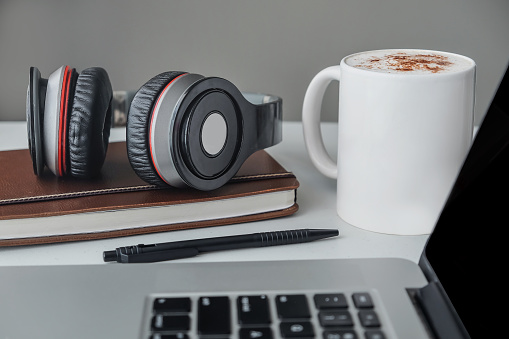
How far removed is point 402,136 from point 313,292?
0.16 metres

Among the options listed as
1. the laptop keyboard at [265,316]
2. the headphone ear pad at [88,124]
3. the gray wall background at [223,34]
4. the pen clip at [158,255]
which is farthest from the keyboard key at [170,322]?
the gray wall background at [223,34]

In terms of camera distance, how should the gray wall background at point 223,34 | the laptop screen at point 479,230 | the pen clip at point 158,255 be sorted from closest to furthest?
1. the laptop screen at point 479,230
2. the pen clip at point 158,255
3. the gray wall background at point 223,34

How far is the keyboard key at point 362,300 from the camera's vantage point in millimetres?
354

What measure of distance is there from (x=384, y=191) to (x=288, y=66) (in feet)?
2.02

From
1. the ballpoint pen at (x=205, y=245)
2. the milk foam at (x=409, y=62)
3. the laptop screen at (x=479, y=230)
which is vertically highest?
the milk foam at (x=409, y=62)

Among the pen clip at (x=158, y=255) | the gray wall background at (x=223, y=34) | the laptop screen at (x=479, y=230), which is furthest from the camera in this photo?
the gray wall background at (x=223, y=34)

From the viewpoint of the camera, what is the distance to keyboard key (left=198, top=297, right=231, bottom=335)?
13.1 inches

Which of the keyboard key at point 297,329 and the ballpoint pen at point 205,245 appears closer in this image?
the keyboard key at point 297,329

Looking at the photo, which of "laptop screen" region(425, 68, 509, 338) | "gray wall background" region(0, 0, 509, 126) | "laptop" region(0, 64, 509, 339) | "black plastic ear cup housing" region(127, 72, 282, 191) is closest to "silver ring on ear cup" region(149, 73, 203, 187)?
"black plastic ear cup housing" region(127, 72, 282, 191)

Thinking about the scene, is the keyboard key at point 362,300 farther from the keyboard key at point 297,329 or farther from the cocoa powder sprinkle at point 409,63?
the cocoa powder sprinkle at point 409,63

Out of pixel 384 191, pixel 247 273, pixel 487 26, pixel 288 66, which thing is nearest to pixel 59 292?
pixel 247 273

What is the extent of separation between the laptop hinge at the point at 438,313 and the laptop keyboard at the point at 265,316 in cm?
3

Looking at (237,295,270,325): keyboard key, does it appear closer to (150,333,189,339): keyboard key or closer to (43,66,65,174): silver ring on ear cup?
(150,333,189,339): keyboard key

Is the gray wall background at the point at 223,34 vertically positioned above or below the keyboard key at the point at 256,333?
above
